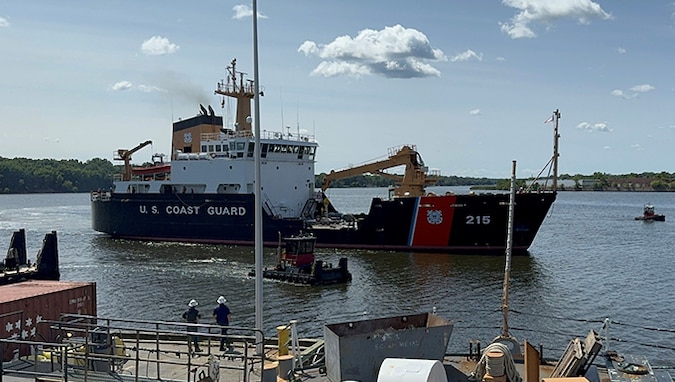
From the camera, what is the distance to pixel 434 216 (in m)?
40.7

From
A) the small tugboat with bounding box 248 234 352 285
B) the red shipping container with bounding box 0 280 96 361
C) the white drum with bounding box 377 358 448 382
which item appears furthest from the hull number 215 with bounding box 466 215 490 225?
the white drum with bounding box 377 358 448 382

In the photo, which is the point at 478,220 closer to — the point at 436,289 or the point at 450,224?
the point at 450,224

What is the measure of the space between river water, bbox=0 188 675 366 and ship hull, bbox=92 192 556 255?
3.85 feet

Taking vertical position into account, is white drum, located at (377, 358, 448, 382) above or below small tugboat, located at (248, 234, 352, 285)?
above

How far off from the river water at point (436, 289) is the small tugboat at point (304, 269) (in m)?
0.60

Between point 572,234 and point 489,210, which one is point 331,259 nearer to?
point 489,210

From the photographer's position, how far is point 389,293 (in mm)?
29016

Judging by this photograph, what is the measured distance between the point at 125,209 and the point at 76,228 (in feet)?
65.7

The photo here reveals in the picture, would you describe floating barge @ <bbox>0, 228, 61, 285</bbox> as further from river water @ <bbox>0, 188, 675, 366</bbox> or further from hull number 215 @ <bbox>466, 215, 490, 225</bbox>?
hull number 215 @ <bbox>466, 215, 490, 225</bbox>

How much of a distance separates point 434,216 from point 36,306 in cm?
3100

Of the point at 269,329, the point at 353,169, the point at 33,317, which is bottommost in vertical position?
the point at 269,329

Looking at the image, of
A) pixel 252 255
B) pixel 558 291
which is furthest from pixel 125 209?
pixel 558 291

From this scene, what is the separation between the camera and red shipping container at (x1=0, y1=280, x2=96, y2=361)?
38.5 feet

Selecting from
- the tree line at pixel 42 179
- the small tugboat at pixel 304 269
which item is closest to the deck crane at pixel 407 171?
the small tugboat at pixel 304 269
